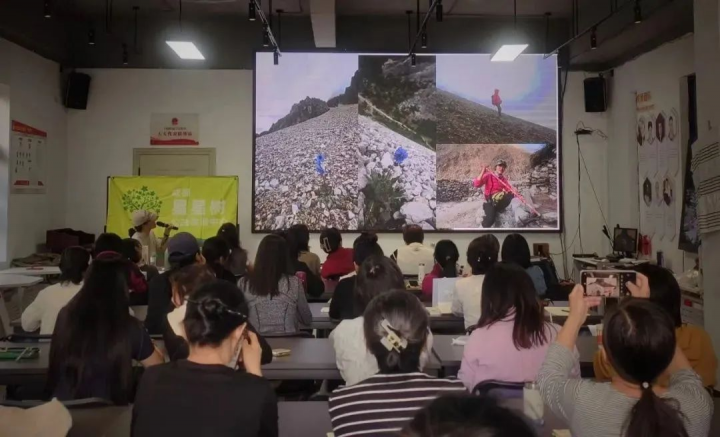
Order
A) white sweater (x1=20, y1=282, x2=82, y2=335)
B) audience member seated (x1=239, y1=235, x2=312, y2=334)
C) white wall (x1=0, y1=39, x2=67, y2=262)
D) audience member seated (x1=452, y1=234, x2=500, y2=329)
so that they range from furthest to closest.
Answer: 1. white wall (x1=0, y1=39, x2=67, y2=262)
2. audience member seated (x1=452, y1=234, x2=500, y2=329)
3. audience member seated (x1=239, y1=235, x2=312, y2=334)
4. white sweater (x1=20, y1=282, x2=82, y2=335)

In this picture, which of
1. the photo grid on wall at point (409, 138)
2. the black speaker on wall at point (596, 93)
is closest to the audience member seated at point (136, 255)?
the photo grid on wall at point (409, 138)

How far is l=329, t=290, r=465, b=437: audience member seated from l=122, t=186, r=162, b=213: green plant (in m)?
7.23

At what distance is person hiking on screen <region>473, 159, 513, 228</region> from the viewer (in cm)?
913

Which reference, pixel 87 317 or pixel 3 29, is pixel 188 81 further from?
pixel 87 317

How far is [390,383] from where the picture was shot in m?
2.08

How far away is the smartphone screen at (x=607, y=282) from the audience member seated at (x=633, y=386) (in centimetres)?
47

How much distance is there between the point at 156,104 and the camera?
9.38 metres

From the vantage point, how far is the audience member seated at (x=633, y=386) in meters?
1.69

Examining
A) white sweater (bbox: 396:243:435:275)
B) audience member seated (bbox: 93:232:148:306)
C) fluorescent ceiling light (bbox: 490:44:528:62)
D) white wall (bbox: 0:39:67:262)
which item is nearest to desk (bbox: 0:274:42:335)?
audience member seated (bbox: 93:232:148:306)

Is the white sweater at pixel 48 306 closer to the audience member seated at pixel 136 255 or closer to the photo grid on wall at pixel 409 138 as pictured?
the audience member seated at pixel 136 255

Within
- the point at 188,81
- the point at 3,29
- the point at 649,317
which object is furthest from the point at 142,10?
the point at 649,317

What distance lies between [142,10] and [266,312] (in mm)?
6499

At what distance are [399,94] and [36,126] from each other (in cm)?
483

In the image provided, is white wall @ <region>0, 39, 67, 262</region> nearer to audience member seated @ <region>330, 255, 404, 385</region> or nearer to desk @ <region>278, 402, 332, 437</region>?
audience member seated @ <region>330, 255, 404, 385</region>
